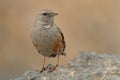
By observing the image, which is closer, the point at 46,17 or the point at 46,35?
the point at 46,35

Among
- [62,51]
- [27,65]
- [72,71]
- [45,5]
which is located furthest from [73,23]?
[72,71]

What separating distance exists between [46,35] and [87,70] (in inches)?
55.0

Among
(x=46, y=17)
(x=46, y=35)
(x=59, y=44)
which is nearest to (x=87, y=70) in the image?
(x=46, y=35)

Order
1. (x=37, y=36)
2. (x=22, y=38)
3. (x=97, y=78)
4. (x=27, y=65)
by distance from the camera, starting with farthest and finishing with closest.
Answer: (x=22, y=38) < (x=27, y=65) < (x=37, y=36) < (x=97, y=78)

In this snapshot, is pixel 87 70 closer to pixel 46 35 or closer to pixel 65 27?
pixel 46 35

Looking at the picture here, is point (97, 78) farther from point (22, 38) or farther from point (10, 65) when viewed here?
point (22, 38)

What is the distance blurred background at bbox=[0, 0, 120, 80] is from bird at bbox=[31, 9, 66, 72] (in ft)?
19.4

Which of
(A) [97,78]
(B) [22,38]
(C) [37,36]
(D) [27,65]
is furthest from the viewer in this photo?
(B) [22,38]

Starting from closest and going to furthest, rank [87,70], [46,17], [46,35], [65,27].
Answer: [87,70] → [46,35] → [46,17] → [65,27]

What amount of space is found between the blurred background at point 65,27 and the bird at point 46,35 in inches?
232

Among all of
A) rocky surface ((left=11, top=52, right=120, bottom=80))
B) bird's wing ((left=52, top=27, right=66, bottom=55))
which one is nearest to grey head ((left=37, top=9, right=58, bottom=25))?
bird's wing ((left=52, top=27, right=66, bottom=55))

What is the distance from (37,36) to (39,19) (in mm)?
369

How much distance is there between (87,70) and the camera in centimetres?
918

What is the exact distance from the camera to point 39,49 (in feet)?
34.9
